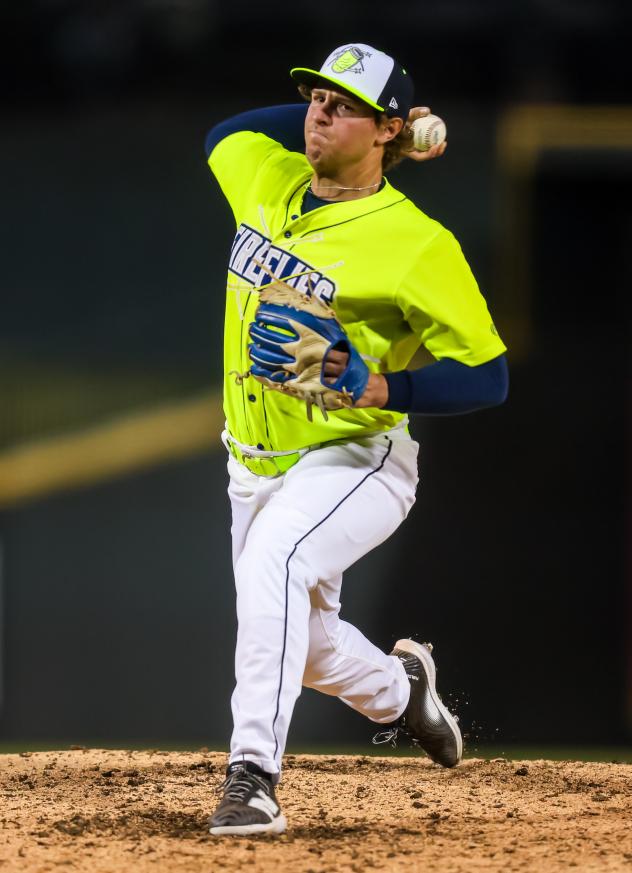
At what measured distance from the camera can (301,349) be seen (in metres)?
2.43

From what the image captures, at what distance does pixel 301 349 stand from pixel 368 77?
64 cm

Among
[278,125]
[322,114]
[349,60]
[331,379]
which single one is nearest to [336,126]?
[322,114]

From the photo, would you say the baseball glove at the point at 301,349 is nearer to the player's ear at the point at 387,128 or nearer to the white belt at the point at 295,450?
the white belt at the point at 295,450

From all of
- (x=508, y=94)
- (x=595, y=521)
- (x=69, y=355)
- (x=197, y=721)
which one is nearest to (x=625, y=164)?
(x=508, y=94)

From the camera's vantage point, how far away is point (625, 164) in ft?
16.4

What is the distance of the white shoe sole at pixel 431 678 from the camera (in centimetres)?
322

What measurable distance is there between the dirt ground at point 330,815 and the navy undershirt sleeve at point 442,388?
2.69 ft

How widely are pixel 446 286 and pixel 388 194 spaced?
1.07 ft

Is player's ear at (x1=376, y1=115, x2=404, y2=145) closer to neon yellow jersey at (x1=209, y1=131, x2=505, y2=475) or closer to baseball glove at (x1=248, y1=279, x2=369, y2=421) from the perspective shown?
neon yellow jersey at (x1=209, y1=131, x2=505, y2=475)

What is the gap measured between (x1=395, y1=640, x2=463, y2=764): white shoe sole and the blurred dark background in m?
1.45

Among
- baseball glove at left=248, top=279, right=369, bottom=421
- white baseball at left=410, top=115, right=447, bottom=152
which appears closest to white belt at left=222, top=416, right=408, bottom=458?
baseball glove at left=248, top=279, right=369, bottom=421

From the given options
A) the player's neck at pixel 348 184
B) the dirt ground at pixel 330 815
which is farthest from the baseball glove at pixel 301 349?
the dirt ground at pixel 330 815

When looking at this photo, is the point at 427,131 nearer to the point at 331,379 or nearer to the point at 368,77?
the point at 368,77

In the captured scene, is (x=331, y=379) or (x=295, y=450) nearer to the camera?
(x=331, y=379)
